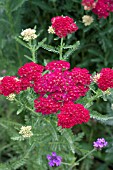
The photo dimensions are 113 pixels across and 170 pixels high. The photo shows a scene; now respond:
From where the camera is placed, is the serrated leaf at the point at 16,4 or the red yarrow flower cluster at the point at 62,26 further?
the serrated leaf at the point at 16,4

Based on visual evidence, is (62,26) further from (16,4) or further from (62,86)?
(16,4)

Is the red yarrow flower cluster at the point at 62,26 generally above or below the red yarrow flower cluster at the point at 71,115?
above

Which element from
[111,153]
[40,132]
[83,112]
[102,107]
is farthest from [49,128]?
[102,107]

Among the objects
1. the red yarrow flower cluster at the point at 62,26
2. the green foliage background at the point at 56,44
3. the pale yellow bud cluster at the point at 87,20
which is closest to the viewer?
the red yarrow flower cluster at the point at 62,26

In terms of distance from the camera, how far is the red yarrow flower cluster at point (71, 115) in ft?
8.08

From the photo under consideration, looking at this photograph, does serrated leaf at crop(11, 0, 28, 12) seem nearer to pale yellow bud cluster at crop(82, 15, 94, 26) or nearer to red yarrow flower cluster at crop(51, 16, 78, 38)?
pale yellow bud cluster at crop(82, 15, 94, 26)

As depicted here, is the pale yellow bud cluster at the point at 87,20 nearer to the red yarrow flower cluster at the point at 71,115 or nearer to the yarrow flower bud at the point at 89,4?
the yarrow flower bud at the point at 89,4

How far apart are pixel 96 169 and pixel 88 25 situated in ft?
4.62

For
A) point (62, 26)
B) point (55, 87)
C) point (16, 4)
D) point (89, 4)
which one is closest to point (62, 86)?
point (55, 87)

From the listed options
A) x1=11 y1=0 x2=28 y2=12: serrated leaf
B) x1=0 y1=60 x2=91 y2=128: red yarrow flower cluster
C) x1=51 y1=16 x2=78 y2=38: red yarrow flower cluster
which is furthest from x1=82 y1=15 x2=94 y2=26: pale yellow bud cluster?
x1=0 y1=60 x2=91 y2=128: red yarrow flower cluster

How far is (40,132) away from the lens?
114 inches

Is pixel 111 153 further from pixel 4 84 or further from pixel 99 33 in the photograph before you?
pixel 4 84

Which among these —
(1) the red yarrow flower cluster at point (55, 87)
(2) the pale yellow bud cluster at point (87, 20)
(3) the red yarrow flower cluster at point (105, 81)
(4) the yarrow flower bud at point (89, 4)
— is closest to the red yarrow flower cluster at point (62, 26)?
(1) the red yarrow flower cluster at point (55, 87)

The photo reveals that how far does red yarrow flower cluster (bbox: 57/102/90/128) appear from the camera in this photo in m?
2.46
